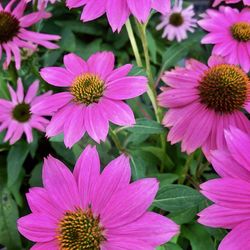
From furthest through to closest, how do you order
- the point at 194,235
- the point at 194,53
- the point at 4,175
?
the point at 194,53, the point at 4,175, the point at 194,235

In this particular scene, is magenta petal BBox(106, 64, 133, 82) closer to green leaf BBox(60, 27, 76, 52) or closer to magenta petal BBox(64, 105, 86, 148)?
magenta petal BBox(64, 105, 86, 148)

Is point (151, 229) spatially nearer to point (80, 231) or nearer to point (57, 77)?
point (80, 231)

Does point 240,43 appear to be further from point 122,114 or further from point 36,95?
point 36,95

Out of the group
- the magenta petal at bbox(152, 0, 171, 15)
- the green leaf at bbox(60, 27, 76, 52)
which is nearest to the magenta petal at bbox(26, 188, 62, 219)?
the magenta petal at bbox(152, 0, 171, 15)

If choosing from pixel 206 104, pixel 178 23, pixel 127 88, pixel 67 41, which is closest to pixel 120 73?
pixel 127 88

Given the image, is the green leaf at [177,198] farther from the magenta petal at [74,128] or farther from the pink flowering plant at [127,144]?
the magenta petal at [74,128]

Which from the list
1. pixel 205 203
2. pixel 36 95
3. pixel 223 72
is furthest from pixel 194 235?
pixel 36 95
